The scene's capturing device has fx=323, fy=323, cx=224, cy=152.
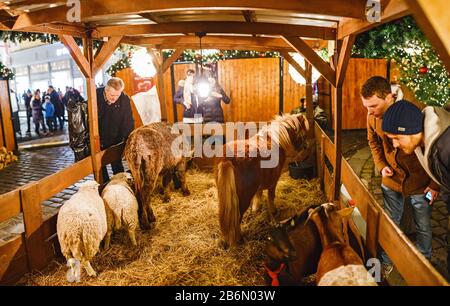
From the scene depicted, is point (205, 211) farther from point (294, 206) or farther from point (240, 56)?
point (240, 56)

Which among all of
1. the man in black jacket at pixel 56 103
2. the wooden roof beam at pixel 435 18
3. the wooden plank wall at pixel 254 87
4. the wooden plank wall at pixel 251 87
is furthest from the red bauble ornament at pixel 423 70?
the man in black jacket at pixel 56 103

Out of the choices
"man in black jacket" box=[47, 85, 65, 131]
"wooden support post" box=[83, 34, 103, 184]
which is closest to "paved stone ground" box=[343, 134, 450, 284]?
"wooden support post" box=[83, 34, 103, 184]

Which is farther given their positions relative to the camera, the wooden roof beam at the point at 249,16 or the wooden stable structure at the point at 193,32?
the wooden roof beam at the point at 249,16

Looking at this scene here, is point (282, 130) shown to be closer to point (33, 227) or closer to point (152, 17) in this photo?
point (152, 17)

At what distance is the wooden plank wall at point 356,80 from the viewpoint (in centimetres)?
1259

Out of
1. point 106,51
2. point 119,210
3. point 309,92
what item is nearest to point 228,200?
point 119,210

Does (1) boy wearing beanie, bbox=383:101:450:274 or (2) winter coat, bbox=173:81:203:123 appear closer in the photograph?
(1) boy wearing beanie, bbox=383:101:450:274

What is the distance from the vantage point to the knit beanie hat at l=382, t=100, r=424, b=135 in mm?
2793

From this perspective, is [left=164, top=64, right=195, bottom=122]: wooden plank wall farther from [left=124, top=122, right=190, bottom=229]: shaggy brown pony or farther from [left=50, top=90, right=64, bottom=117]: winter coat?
[left=124, top=122, right=190, bottom=229]: shaggy brown pony

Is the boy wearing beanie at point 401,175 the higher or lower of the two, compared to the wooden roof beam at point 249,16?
lower

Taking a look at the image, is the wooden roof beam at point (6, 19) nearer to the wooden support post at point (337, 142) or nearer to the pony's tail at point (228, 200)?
the pony's tail at point (228, 200)

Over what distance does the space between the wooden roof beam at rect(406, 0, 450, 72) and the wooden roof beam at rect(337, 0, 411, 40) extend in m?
0.73

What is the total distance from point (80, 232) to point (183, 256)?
52.5 inches
